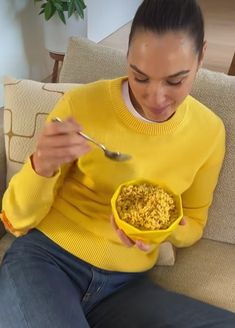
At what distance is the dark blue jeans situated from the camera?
88 centimetres

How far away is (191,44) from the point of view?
86cm

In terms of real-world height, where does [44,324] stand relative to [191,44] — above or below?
below

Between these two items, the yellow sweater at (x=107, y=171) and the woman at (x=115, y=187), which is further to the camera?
the yellow sweater at (x=107, y=171)

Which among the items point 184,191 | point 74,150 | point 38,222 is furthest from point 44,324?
point 184,191

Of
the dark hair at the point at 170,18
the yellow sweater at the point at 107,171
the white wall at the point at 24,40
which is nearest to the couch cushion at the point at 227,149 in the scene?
the yellow sweater at the point at 107,171

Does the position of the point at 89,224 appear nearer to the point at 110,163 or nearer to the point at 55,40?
the point at 110,163

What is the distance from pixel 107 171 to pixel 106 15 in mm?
2925

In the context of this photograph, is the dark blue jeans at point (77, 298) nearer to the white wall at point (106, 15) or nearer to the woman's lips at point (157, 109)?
the woman's lips at point (157, 109)

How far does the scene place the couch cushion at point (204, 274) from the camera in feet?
3.62

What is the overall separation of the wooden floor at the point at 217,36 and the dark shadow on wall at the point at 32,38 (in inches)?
22.1

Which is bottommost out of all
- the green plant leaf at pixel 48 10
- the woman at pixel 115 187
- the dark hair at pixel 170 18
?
the green plant leaf at pixel 48 10

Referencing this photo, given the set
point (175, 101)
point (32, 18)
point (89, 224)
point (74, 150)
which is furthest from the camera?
point (32, 18)

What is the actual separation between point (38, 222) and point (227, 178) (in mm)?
519

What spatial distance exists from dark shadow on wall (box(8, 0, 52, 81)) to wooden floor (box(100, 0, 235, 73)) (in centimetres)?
56
